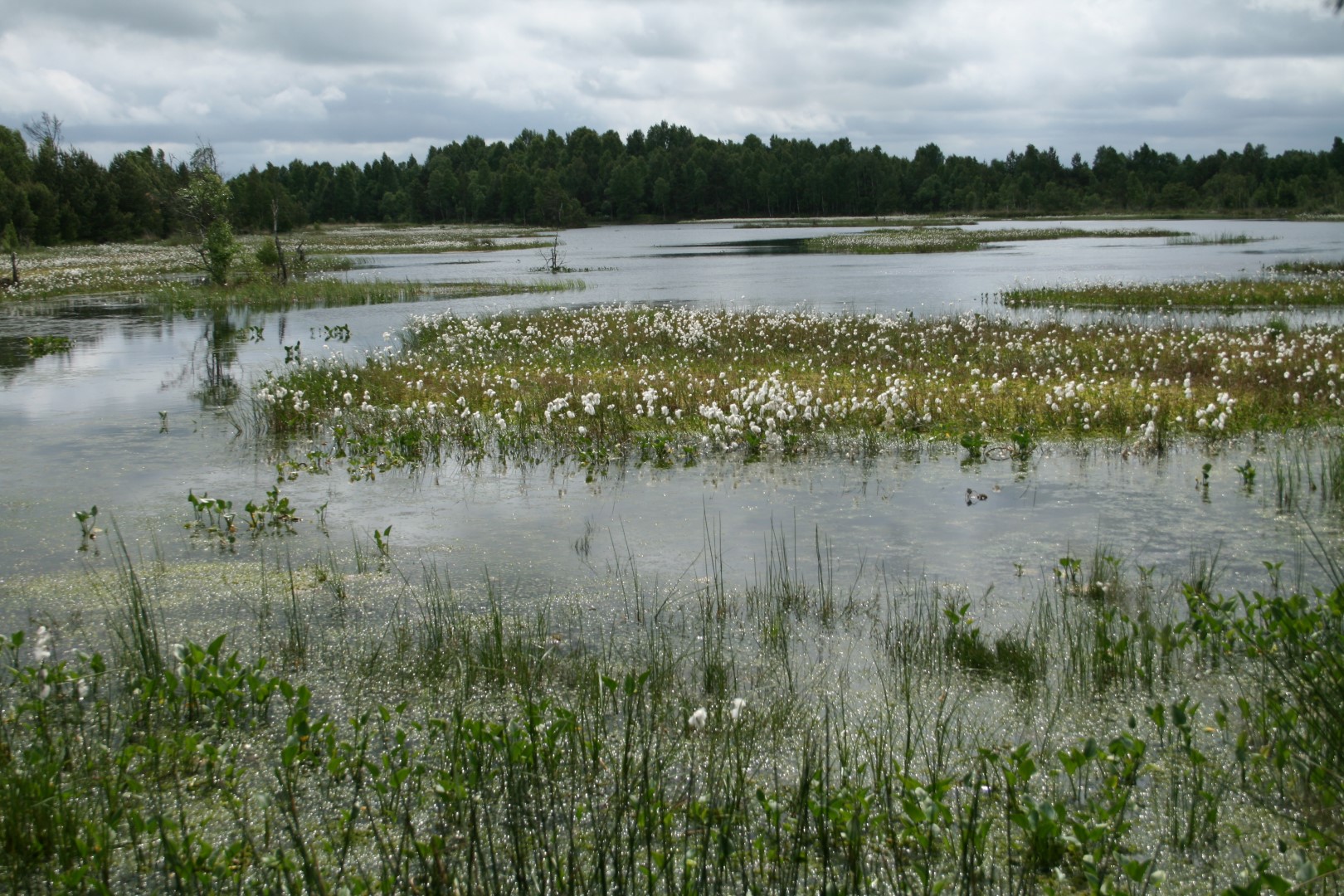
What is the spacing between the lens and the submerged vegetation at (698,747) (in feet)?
13.3

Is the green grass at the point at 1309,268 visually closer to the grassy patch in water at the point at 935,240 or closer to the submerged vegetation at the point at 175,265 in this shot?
the grassy patch in water at the point at 935,240

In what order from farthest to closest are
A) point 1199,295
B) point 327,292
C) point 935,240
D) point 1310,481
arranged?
point 935,240 → point 327,292 → point 1199,295 → point 1310,481

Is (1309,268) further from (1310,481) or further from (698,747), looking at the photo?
(698,747)

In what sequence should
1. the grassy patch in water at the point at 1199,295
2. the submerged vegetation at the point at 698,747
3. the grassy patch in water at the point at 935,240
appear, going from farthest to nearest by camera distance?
the grassy patch in water at the point at 935,240 < the grassy patch in water at the point at 1199,295 < the submerged vegetation at the point at 698,747

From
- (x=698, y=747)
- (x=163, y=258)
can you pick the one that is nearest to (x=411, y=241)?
(x=163, y=258)

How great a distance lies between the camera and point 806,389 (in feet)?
49.7

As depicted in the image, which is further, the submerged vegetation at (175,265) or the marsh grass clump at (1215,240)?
the marsh grass clump at (1215,240)

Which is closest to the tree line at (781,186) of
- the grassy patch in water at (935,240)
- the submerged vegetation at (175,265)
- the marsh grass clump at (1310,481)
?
the submerged vegetation at (175,265)

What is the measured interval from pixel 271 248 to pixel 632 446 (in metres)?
44.1

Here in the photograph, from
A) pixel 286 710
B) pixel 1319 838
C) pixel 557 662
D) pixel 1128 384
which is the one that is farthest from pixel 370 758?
pixel 1128 384

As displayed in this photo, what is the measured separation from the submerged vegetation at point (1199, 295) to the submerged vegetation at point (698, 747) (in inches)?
882

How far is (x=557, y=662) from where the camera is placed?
6426 mm

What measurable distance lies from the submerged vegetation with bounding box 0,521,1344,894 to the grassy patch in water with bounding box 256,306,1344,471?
6.01 meters

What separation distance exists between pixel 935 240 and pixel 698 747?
73.1 meters
